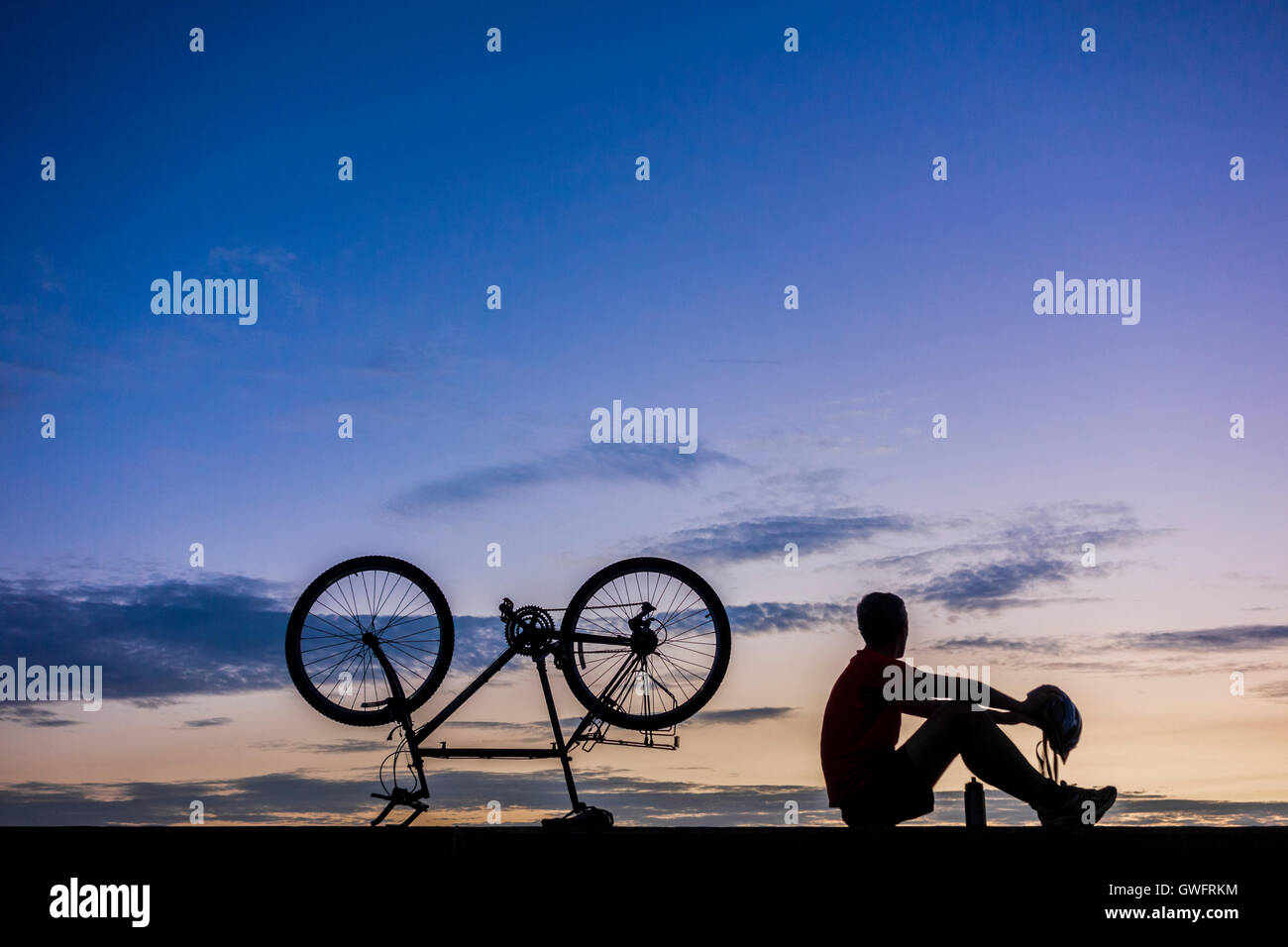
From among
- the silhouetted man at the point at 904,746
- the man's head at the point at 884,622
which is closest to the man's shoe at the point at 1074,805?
the silhouetted man at the point at 904,746

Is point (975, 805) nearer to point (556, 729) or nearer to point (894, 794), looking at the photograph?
point (894, 794)

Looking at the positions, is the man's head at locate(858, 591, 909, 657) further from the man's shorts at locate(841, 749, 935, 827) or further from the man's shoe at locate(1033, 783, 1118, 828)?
the man's shoe at locate(1033, 783, 1118, 828)

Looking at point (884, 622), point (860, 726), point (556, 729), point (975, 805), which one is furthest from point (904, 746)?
point (556, 729)

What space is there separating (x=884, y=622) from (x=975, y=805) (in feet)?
3.81

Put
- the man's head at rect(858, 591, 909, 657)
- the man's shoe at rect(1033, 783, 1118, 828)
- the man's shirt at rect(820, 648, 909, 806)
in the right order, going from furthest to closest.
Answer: the man's head at rect(858, 591, 909, 657) → the man's shirt at rect(820, 648, 909, 806) → the man's shoe at rect(1033, 783, 1118, 828)

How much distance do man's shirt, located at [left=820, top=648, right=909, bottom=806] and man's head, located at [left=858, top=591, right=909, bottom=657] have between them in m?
0.17

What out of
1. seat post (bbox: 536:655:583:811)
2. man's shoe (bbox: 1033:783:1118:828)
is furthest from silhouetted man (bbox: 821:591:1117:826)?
seat post (bbox: 536:655:583:811)

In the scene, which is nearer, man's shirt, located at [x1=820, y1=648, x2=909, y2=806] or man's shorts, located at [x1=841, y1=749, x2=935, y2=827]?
man's shorts, located at [x1=841, y1=749, x2=935, y2=827]

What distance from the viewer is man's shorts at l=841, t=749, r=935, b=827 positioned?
6508 mm

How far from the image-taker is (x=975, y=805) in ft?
20.8

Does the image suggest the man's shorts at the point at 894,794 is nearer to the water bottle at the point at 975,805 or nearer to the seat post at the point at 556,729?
the water bottle at the point at 975,805
